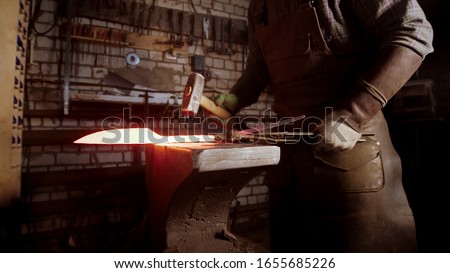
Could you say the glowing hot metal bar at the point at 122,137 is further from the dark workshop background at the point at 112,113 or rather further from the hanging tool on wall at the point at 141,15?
the hanging tool on wall at the point at 141,15

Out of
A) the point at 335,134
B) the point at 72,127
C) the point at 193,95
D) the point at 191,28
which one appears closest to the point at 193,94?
the point at 193,95

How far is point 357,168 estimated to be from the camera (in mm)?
1331

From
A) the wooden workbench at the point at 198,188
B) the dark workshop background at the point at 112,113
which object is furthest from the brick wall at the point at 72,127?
the wooden workbench at the point at 198,188

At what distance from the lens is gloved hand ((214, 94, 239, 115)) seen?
5.92 ft

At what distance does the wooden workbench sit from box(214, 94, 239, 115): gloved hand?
61 cm

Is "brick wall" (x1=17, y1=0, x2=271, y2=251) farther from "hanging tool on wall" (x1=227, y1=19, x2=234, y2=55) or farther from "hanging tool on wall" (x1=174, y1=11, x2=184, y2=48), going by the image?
"hanging tool on wall" (x1=227, y1=19, x2=234, y2=55)

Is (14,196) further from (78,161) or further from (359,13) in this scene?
(359,13)

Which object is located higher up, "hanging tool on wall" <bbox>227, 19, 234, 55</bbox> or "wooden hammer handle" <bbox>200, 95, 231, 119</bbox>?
"hanging tool on wall" <bbox>227, 19, 234, 55</bbox>

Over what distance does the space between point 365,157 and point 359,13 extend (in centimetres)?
67

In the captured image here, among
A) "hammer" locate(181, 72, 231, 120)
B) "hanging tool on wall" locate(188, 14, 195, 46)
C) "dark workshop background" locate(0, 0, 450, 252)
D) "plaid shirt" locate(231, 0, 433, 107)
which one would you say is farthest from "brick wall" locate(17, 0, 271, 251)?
"plaid shirt" locate(231, 0, 433, 107)

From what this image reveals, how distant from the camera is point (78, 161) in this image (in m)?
3.12

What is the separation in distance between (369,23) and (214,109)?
91 cm

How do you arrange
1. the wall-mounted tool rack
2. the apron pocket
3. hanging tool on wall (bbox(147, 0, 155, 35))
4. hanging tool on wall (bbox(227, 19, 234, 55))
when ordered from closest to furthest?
the apron pocket
the wall-mounted tool rack
hanging tool on wall (bbox(147, 0, 155, 35))
hanging tool on wall (bbox(227, 19, 234, 55))

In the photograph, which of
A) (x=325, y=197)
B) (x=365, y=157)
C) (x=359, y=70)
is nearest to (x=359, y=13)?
(x=359, y=70)
